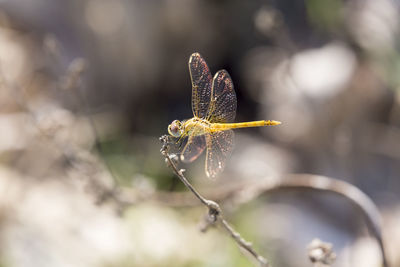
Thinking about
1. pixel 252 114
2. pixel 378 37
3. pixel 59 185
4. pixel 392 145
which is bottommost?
pixel 59 185

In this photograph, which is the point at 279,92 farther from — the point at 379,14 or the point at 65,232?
the point at 65,232

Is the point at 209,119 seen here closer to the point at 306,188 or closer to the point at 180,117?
the point at 306,188

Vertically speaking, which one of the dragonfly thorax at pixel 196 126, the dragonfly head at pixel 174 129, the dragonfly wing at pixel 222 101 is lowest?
the dragonfly head at pixel 174 129

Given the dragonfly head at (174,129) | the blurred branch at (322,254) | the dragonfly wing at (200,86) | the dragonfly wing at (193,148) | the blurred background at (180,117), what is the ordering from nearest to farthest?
1. the blurred branch at (322,254)
2. the dragonfly head at (174,129)
3. the dragonfly wing at (193,148)
4. the dragonfly wing at (200,86)
5. the blurred background at (180,117)

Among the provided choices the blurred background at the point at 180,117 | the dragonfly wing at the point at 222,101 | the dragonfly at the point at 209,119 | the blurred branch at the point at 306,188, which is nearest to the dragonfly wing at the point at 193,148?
the dragonfly at the point at 209,119

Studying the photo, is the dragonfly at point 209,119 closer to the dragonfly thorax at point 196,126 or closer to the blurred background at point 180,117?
the dragonfly thorax at point 196,126

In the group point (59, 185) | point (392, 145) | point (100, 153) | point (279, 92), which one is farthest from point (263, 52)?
point (59, 185)

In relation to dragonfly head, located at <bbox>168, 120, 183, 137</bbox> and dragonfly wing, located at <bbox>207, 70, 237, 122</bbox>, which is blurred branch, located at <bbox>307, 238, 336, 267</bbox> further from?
dragonfly wing, located at <bbox>207, 70, 237, 122</bbox>
